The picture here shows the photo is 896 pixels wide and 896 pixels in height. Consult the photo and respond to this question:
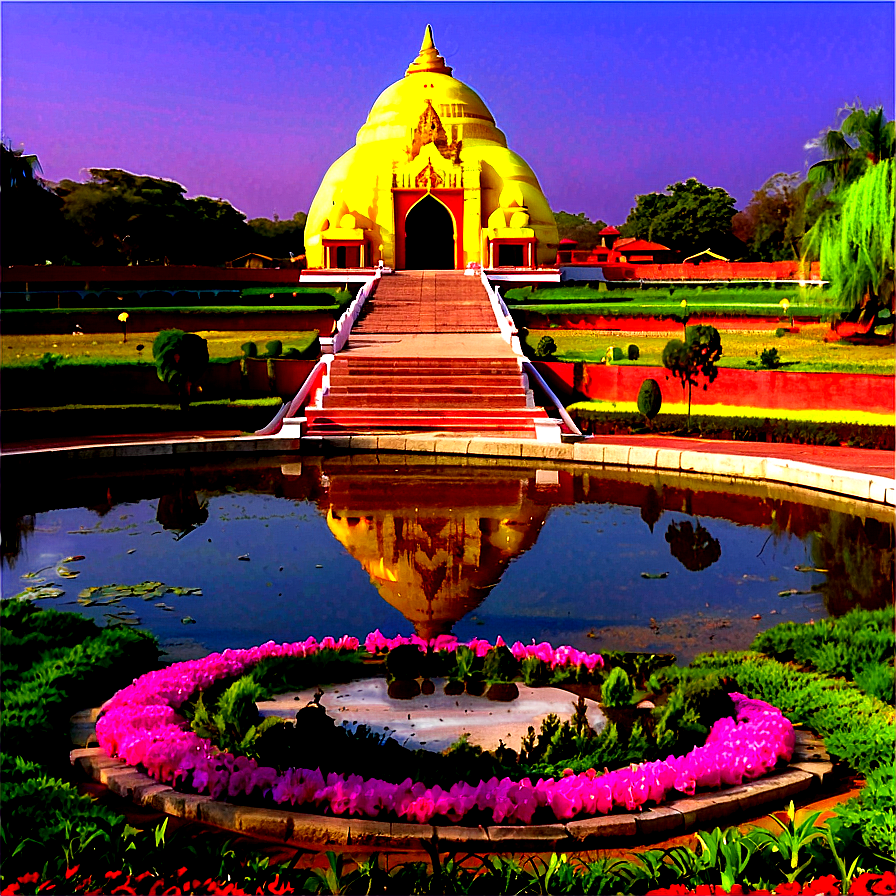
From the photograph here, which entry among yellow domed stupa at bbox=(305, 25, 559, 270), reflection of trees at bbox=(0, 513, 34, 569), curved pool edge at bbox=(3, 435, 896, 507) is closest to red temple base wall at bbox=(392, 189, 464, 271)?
yellow domed stupa at bbox=(305, 25, 559, 270)

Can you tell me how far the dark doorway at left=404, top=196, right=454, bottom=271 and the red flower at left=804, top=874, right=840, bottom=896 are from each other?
104ft

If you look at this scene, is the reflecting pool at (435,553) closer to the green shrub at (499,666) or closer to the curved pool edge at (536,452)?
the curved pool edge at (536,452)

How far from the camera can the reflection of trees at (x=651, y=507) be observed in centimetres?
1108

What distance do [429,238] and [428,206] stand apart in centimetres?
103

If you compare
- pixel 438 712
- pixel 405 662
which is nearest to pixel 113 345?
pixel 405 662

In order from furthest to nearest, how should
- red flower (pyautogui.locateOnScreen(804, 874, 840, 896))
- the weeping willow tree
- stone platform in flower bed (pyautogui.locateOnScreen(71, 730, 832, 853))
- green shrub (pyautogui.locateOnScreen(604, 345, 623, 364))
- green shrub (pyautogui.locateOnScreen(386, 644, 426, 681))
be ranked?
1. green shrub (pyautogui.locateOnScreen(604, 345, 623, 364))
2. the weeping willow tree
3. green shrub (pyautogui.locateOnScreen(386, 644, 426, 681))
4. stone platform in flower bed (pyautogui.locateOnScreen(71, 730, 832, 853))
5. red flower (pyautogui.locateOnScreen(804, 874, 840, 896))

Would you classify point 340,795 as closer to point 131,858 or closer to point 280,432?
point 131,858

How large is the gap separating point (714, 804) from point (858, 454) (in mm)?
10532

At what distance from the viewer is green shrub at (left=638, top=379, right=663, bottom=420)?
1577 cm

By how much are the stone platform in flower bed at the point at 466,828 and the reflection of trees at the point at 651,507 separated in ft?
20.5

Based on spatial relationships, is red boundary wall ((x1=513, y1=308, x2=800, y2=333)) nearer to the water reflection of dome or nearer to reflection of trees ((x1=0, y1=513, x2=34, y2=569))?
the water reflection of dome

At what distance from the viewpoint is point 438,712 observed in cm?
556

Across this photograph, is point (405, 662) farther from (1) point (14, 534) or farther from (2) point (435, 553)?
(1) point (14, 534)

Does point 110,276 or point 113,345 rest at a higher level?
point 110,276
